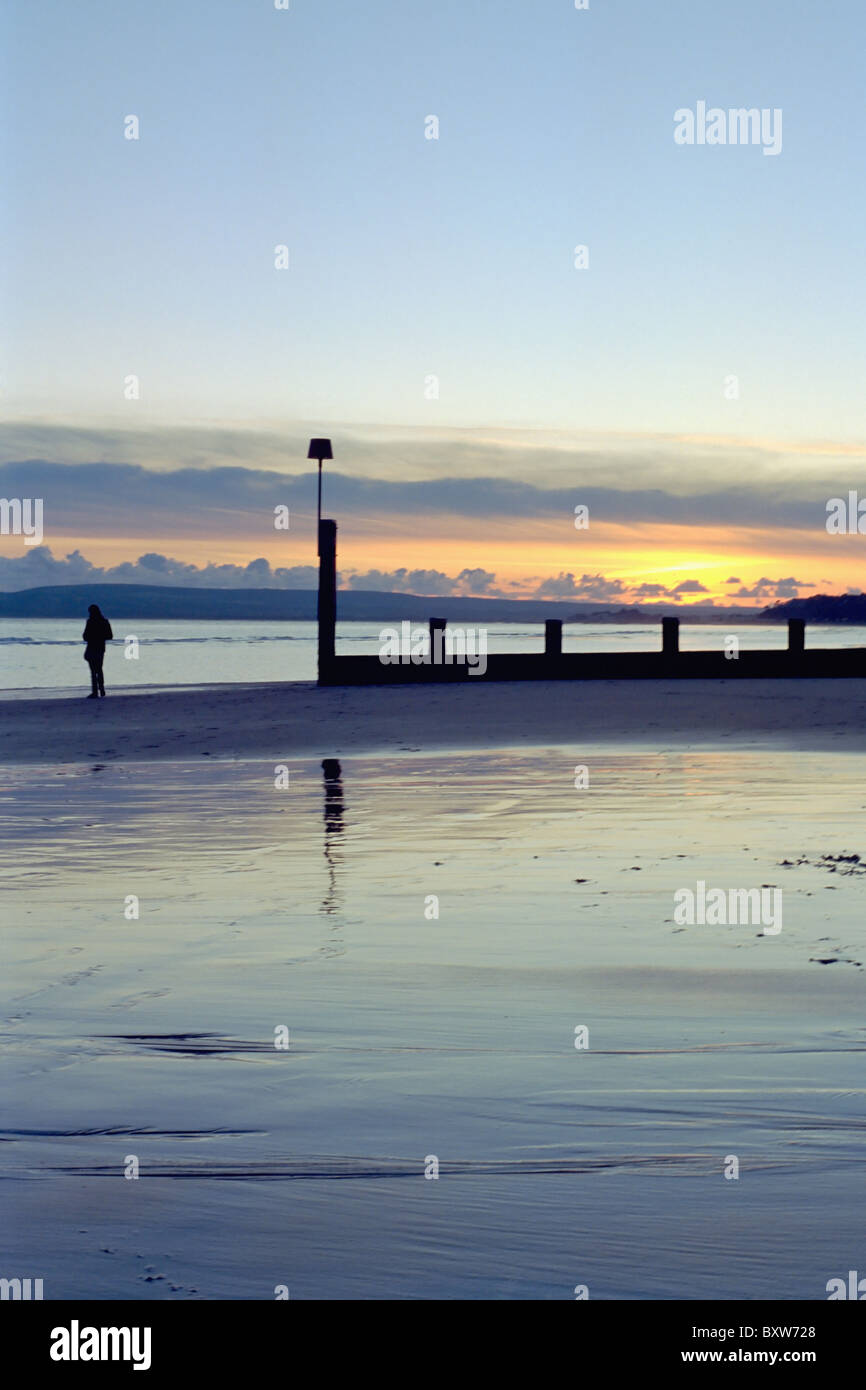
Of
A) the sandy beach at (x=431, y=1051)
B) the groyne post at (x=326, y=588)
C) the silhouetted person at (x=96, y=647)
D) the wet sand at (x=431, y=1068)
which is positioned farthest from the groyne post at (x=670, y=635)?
the wet sand at (x=431, y=1068)

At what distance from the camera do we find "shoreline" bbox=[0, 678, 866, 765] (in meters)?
19.0

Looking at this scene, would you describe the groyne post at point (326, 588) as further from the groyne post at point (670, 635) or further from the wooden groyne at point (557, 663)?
the groyne post at point (670, 635)

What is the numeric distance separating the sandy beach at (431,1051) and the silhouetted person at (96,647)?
17.2m

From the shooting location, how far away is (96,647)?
1168 inches

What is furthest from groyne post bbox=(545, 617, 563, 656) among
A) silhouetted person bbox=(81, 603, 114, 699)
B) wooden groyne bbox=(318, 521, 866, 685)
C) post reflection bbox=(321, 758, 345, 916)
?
post reflection bbox=(321, 758, 345, 916)

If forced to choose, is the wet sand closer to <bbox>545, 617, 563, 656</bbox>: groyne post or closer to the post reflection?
the post reflection

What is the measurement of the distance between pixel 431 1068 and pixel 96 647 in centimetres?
2548

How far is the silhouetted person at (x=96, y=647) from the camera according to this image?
2942cm

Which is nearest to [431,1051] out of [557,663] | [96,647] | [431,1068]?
[431,1068]

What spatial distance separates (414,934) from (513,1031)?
1810 mm

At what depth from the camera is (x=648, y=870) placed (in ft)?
30.2

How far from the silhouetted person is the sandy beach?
17220 mm
